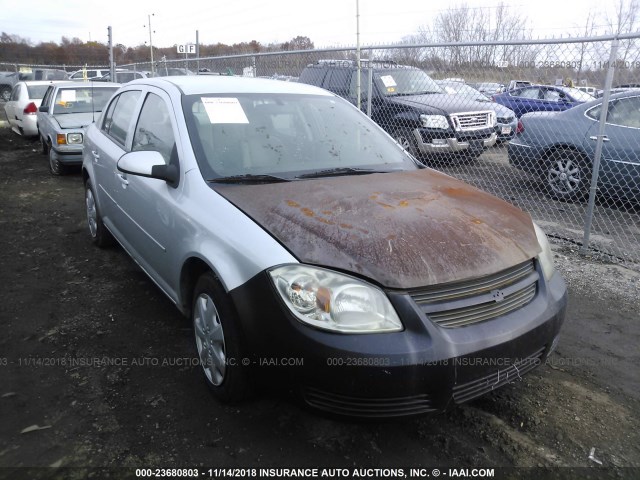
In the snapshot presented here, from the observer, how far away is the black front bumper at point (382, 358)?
2.05 meters

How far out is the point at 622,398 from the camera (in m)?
2.84

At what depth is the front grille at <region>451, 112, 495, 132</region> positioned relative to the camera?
26.0 feet


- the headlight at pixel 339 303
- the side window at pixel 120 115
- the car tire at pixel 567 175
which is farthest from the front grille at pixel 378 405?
the car tire at pixel 567 175

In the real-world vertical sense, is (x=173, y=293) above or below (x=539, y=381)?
above

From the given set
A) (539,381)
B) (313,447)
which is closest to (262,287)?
(313,447)

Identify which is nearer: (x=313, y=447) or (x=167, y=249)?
(x=313, y=447)

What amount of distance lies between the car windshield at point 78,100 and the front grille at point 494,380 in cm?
841

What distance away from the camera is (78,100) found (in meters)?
8.94

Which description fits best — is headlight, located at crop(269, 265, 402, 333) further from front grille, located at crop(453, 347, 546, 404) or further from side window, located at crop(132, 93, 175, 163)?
side window, located at crop(132, 93, 175, 163)

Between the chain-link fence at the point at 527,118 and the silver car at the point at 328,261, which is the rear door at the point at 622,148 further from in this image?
the silver car at the point at 328,261

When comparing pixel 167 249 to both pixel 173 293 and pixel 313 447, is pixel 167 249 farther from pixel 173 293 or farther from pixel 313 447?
pixel 313 447

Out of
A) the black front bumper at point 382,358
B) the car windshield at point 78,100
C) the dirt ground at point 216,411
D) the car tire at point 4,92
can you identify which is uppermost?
the car tire at point 4,92

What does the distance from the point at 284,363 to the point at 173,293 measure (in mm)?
1220

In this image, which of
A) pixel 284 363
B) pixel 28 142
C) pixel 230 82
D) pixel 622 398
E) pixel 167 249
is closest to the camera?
pixel 284 363
